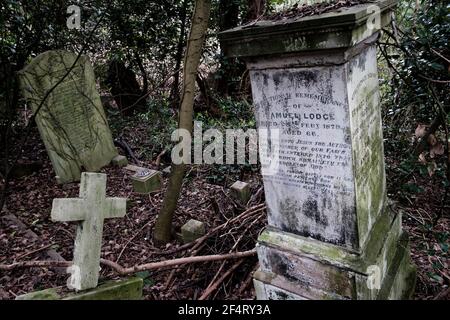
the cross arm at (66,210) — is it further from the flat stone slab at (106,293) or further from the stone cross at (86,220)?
the flat stone slab at (106,293)

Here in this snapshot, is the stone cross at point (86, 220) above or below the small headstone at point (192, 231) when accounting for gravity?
above

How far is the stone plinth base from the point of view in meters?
2.29

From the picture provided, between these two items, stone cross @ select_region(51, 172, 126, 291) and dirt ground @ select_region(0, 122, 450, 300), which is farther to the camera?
dirt ground @ select_region(0, 122, 450, 300)

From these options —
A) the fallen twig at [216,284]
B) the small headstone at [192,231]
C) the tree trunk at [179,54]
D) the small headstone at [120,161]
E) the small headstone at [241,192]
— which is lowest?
the fallen twig at [216,284]

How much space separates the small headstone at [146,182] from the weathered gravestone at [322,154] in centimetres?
248

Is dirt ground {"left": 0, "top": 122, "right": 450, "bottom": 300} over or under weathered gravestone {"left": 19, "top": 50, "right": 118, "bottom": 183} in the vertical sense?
under

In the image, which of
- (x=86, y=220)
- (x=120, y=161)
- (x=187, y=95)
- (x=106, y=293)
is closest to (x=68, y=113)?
(x=120, y=161)

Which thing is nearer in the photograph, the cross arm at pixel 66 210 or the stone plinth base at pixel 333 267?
the cross arm at pixel 66 210

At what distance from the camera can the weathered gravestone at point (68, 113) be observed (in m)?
4.85

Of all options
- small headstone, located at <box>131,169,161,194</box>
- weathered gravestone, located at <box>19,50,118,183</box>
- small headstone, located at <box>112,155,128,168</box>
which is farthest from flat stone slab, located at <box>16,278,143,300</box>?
small headstone, located at <box>112,155,128,168</box>

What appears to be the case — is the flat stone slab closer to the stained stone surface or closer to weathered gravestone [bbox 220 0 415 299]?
weathered gravestone [bbox 220 0 415 299]

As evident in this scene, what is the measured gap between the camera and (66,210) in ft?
7.02

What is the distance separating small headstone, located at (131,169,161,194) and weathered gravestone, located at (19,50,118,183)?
106cm

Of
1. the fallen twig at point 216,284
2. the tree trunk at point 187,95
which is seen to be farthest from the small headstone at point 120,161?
the fallen twig at point 216,284
